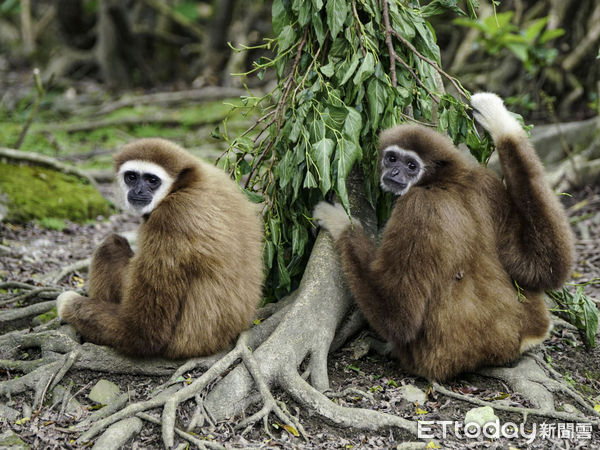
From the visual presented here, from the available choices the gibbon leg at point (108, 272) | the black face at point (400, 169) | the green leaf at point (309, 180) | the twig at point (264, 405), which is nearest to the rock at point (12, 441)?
the gibbon leg at point (108, 272)

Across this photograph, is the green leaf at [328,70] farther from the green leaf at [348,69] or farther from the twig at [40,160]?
the twig at [40,160]

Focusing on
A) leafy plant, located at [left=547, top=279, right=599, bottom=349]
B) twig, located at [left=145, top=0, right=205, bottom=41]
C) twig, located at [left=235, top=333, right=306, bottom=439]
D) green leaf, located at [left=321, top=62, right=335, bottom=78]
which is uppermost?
twig, located at [left=145, top=0, right=205, bottom=41]

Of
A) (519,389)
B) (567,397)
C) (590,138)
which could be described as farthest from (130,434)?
(590,138)

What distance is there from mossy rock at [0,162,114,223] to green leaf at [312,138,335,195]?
6527 mm

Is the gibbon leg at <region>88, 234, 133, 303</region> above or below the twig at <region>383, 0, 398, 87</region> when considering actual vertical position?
below

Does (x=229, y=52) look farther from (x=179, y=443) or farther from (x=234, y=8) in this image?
(x=179, y=443)

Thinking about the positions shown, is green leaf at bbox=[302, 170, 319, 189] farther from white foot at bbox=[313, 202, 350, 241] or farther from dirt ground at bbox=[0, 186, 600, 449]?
dirt ground at bbox=[0, 186, 600, 449]

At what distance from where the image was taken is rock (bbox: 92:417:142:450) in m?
5.00

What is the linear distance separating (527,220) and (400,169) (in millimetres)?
1280

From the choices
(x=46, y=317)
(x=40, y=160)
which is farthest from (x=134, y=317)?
(x=40, y=160)

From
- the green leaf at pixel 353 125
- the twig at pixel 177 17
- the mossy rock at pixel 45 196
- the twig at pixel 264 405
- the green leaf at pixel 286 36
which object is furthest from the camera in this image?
the twig at pixel 177 17

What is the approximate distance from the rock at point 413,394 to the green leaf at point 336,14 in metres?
3.60

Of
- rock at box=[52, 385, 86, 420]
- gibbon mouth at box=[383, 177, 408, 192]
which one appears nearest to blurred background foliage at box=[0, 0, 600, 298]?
gibbon mouth at box=[383, 177, 408, 192]

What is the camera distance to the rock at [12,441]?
4984 mm
